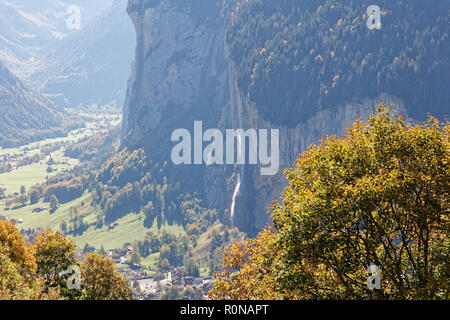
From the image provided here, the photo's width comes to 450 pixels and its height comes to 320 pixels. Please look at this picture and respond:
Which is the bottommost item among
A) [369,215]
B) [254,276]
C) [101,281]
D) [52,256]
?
[101,281]

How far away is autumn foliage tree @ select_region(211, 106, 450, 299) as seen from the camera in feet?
105

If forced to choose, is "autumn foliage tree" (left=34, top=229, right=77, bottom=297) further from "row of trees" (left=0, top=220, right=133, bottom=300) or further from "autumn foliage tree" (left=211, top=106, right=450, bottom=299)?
"autumn foliage tree" (left=211, top=106, right=450, bottom=299)

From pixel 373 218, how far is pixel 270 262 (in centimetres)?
913

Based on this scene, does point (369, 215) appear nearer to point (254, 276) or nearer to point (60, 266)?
point (254, 276)

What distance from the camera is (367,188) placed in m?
30.8

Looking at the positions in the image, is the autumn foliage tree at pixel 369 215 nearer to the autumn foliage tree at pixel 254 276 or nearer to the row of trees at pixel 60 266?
the autumn foliage tree at pixel 254 276

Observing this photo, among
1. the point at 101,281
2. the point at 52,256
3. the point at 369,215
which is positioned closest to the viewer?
the point at 369,215

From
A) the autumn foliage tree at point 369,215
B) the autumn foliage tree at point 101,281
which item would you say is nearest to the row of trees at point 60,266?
the autumn foliage tree at point 101,281

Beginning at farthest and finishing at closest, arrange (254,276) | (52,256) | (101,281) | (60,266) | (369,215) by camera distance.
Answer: (101,281), (52,256), (60,266), (254,276), (369,215)

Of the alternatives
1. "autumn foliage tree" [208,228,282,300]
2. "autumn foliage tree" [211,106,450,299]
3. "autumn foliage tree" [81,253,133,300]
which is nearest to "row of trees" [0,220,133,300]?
"autumn foliage tree" [81,253,133,300]

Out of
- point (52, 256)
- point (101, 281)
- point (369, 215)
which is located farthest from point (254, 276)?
point (52, 256)

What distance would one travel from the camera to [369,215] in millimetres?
32500

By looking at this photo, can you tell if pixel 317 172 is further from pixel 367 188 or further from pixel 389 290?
pixel 389 290

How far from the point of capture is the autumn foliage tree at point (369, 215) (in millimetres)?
31891
